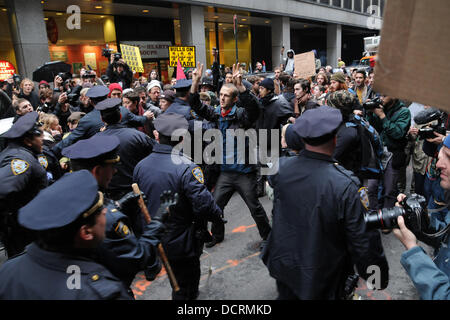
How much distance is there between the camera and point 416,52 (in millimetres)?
1122

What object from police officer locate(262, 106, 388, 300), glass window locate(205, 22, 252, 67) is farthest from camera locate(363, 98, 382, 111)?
glass window locate(205, 22, 252, 67)

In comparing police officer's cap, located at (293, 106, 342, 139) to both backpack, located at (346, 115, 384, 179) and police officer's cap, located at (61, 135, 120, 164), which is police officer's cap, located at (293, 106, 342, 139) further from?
backpack, located at (346, 115, 384, 179)

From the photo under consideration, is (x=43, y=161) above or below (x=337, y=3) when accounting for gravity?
below

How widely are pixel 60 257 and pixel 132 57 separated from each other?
8.86m

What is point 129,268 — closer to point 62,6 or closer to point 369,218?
point 369,218

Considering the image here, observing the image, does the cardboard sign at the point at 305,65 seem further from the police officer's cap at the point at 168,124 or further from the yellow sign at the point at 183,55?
the police officer's cap at the point at 168,124

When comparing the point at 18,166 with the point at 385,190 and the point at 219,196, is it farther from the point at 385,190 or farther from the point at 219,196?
the point at 385,190

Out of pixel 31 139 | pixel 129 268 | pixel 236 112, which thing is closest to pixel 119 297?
pixel 129 268

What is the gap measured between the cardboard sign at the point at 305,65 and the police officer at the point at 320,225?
6771mm

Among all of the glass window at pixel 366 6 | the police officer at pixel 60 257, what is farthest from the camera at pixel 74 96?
the glass window at pixel 366 6

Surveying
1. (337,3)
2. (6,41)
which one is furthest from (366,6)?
(6,41)

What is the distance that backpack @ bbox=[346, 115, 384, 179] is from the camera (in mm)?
3967

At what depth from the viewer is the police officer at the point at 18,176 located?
3.25 m
